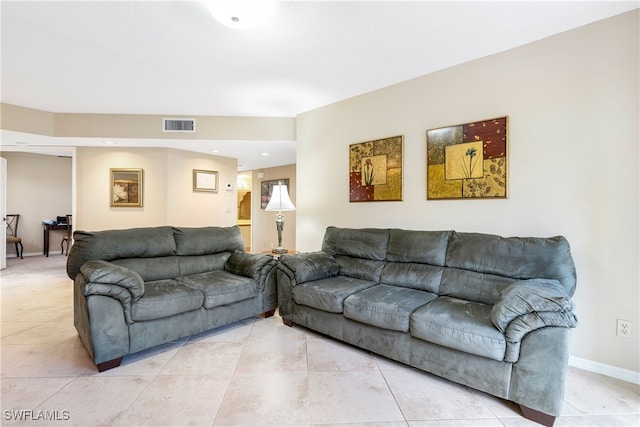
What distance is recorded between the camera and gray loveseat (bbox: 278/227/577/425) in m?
1.61

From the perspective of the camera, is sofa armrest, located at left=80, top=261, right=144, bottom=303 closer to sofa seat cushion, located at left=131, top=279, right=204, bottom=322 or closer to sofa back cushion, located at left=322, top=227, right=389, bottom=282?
sofa seat cushion, located at left=131, top=279, right=204, bottom=322

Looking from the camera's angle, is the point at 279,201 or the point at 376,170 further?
the point at 279,201

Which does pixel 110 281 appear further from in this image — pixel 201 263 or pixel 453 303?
pixel 453 303

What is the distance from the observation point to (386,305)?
2.16 metres

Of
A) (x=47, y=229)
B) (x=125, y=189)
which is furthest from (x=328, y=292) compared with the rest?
(x=47, y=229)

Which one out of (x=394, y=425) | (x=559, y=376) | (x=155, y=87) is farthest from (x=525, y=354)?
(x=155, y=87)

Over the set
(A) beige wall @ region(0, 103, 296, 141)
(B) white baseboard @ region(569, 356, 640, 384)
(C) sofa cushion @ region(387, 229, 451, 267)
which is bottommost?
(B) white baseboard @ region(569, 356, 640, 384)

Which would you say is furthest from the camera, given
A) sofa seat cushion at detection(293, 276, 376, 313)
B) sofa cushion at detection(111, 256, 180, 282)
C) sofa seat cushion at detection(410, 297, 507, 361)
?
sofa cushion at detection(111, 256, 180, 282)

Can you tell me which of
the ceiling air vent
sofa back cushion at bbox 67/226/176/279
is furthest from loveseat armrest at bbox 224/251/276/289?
the ceiling air vent

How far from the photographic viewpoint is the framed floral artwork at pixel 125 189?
5031 mm

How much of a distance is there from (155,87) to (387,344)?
3.56 metres

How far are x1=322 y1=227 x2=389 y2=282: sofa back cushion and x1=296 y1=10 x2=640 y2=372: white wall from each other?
18.0 inches

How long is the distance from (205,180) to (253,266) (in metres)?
3.17

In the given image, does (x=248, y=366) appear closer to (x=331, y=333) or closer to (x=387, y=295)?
(x=331, y=333)
